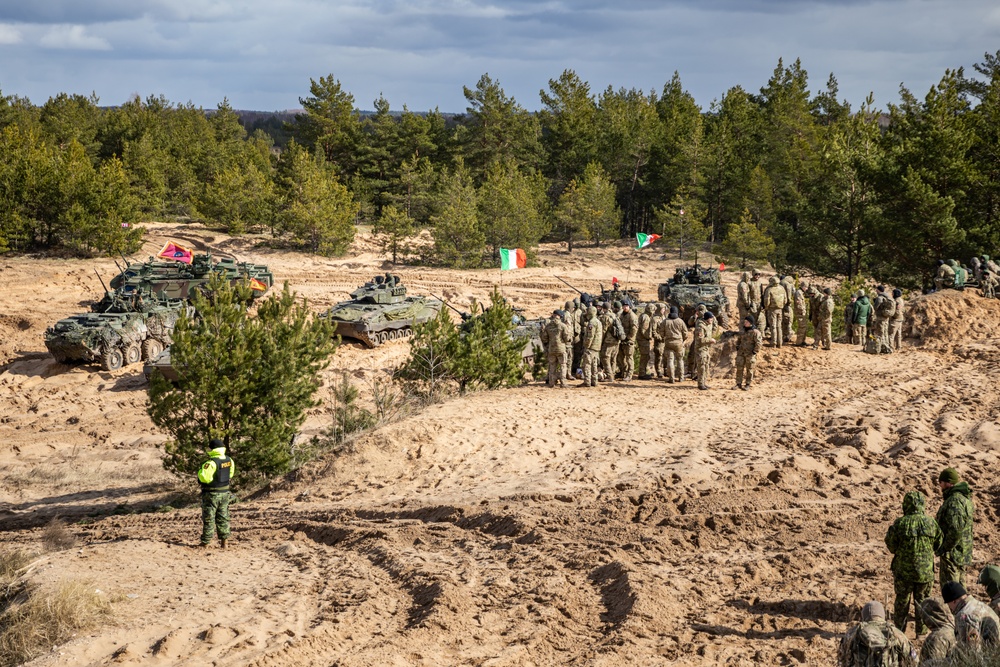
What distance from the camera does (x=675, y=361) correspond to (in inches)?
751

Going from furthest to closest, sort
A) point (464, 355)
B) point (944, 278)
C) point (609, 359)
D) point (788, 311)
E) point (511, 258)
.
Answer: point (511, 258)
point (944, 278)
point (788, 311)
point (609, 359)
point (464, 355)

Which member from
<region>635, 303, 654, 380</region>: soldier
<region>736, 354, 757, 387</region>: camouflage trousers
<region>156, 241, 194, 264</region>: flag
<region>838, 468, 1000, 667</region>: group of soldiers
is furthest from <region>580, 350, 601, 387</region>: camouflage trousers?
<region>156, 241, 194, 264</region>: flag

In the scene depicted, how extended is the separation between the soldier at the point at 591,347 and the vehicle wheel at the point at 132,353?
40.4 feet

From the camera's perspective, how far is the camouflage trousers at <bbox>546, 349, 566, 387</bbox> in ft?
61.2

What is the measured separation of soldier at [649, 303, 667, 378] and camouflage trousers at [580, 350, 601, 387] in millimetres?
1316

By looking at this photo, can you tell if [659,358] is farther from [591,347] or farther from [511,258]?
[511,258]

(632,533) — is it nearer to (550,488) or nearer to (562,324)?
(550,488)

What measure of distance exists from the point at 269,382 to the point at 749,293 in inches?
432

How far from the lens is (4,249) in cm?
3616

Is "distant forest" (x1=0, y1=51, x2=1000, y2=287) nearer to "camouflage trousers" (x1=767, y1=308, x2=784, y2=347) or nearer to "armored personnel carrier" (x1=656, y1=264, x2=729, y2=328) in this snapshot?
"armored personnel carrier" (x1=656, y1=264, x2=729, y2=328)

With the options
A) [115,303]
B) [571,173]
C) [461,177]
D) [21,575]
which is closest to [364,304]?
[115,303]

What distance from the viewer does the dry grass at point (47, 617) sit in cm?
889

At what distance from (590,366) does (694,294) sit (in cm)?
1119

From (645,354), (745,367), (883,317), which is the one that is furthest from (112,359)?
(883,317)
